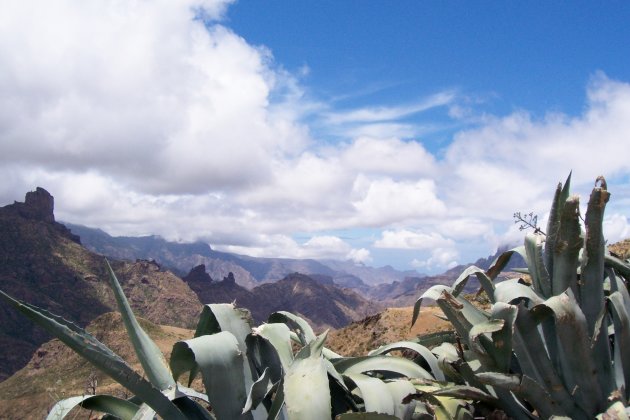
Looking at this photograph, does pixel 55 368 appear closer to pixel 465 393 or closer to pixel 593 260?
pixel 465 393

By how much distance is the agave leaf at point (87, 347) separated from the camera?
94.1 inches

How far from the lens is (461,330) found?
3328mm

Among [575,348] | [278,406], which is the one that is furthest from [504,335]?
[278,406]

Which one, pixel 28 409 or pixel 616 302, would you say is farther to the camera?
pixel 28 409

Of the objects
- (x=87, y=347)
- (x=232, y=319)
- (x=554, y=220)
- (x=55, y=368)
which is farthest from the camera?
(x=55, y=368)

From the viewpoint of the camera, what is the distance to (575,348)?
2875 millimetres

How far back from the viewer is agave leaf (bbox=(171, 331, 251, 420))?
2641 millimetres

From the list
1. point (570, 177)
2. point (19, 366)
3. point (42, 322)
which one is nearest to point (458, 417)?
point (570, 177)

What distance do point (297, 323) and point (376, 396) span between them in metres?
0.98

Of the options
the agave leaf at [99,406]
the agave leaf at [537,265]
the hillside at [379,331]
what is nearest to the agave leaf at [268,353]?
the agave leaf at [99,406]

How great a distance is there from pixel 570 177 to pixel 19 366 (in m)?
186

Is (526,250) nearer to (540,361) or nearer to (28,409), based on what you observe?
(540,361)

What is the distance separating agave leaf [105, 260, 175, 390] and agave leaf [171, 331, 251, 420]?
0.65 feet

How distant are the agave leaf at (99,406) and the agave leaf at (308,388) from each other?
0.91 meters
